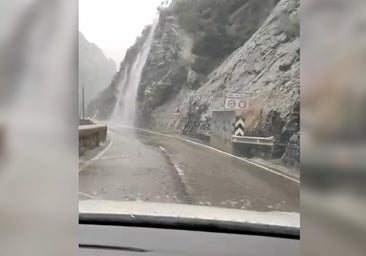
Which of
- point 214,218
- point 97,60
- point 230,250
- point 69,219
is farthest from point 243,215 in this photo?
point 69,219

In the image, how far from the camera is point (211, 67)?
7.05ft

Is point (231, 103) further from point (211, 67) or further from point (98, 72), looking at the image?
point (98, 72)

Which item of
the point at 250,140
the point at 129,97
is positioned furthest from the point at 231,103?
the point at 129,97

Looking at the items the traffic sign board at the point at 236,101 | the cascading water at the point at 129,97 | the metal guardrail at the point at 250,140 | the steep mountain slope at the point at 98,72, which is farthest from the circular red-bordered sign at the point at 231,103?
the steep mountain slope at the point at 98,72

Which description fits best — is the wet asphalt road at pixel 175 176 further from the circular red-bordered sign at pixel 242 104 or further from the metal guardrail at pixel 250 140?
the circular red-bordered sign at pixel 242 104

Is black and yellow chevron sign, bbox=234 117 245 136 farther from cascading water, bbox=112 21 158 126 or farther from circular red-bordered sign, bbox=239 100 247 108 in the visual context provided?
cascading water, bbox=112 21 158 126

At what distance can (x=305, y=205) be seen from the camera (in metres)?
0.70

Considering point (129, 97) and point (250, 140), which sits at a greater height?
point (129, 97)

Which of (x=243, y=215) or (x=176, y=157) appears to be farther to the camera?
(x=176, y=157)

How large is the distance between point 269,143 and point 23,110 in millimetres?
1327

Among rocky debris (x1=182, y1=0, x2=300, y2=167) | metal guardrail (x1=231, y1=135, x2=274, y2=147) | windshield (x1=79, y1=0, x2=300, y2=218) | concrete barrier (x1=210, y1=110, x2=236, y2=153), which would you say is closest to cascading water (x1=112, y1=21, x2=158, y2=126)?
windshield (x1=79, y1=0, x2=300, y2=218)

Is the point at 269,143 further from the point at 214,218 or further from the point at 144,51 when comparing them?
the point at 144,51

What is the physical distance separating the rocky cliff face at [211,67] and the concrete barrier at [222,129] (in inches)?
1.5

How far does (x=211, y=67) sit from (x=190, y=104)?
0.18 metres
